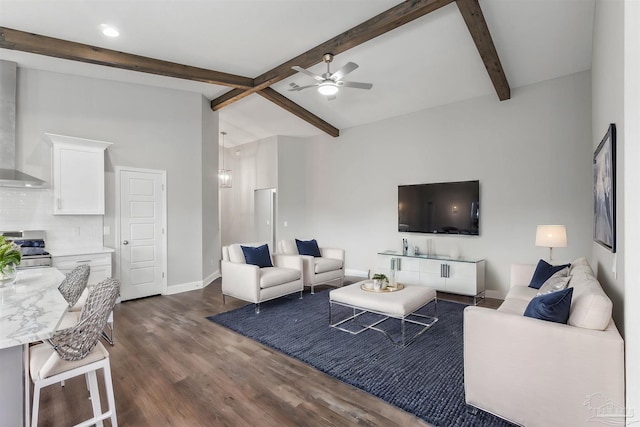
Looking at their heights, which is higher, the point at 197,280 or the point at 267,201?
the point at 267,201

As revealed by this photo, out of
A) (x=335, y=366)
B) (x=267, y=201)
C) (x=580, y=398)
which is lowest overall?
(x=335, y=366)

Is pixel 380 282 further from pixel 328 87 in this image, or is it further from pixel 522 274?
pixel 328 87

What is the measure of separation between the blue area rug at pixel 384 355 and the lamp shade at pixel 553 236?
4.51ft

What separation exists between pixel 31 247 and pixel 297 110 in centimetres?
469

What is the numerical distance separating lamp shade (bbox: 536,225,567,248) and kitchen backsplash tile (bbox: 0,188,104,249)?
19.7ft

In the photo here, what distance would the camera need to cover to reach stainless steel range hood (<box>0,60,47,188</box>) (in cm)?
393

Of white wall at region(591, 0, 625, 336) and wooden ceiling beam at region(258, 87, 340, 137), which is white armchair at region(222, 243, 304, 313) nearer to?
wooden ceiling beam at region(258, 87, 340, 137)

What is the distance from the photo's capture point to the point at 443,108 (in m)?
5.59

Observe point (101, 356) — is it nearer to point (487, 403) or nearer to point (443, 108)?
point (487, 403)

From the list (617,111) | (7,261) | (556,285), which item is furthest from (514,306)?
(7,261)

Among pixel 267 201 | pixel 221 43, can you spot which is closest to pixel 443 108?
pixel 221 43

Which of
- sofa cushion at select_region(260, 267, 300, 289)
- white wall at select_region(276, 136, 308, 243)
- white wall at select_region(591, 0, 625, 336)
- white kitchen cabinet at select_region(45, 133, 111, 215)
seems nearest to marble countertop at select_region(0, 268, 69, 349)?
white kitchen cabinet at select_region(45, 133, 111, 215)

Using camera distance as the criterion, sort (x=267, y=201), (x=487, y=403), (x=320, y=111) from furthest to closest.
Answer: (x=267, y=201) → (x=320, y=111) → (x=487, y=403)

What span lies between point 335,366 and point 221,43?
4.01 meters
